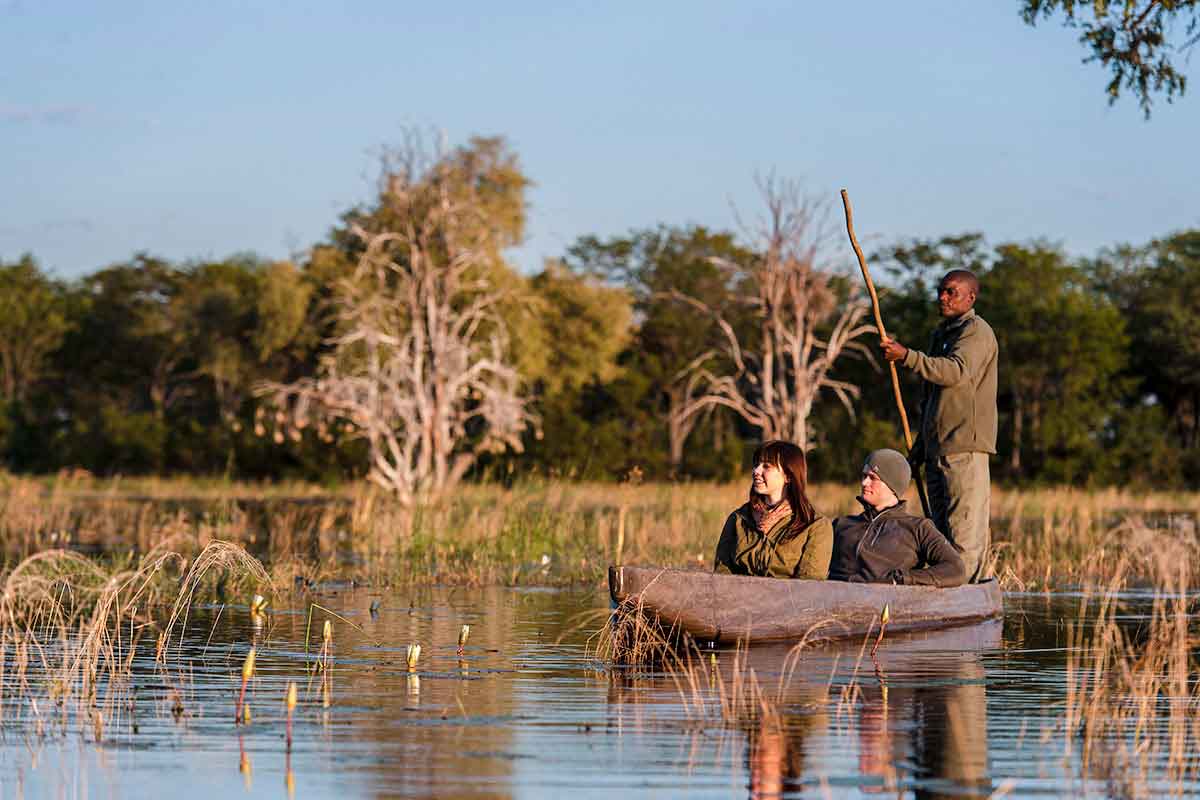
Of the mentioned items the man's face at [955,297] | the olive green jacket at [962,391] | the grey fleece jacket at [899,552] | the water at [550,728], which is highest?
the man's face at [955,297]

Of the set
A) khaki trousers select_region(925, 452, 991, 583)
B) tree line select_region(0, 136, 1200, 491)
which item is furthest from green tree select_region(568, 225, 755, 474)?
khaki trousers select_region(925, 452, 991, 583)

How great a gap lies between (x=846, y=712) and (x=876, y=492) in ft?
12.8

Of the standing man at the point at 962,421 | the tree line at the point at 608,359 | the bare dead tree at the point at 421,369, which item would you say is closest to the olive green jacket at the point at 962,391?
the standing man at the point at 962,421

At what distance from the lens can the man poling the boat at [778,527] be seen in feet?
37.7

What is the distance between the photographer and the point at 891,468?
12.7 metres

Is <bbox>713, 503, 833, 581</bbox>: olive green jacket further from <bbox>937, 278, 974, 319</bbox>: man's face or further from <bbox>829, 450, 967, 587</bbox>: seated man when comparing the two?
<bbox>937, 278, 974, 319</bbox>: man's face

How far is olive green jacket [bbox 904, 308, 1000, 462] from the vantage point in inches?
517

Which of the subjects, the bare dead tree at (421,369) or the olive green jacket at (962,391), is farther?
the bare dead tree at (421,369)

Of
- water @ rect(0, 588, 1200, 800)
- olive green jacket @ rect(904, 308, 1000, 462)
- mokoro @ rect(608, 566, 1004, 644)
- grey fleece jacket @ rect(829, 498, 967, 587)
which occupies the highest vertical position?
olive green jacket @ rect(904, 308, 1000, 462)

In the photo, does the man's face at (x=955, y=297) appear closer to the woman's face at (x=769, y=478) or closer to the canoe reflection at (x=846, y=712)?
the canoe reflection at (x=846, y=712)

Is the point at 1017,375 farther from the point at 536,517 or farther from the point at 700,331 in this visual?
the point at 536,517

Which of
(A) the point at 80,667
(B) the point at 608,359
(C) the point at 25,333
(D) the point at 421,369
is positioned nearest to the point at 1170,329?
(B) the point at 608,359

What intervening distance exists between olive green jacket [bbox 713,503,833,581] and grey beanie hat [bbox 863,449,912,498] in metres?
0.97

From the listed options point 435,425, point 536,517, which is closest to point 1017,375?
point 435,425
